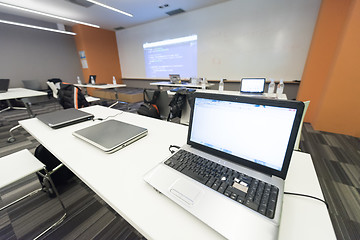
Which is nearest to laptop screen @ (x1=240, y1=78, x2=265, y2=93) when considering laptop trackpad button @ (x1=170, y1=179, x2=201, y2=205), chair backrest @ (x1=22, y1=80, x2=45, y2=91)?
laptop trackpad button @ (x1=170, y1=179, x2=201, y2=205)

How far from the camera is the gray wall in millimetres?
4482

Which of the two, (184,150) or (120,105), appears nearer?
(184,150)

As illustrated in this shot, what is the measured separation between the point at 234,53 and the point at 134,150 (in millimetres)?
4380

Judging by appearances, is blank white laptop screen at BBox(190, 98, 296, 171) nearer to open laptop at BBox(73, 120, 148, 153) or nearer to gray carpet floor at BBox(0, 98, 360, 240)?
open laptop at BBox(73, 120, 148, 153)

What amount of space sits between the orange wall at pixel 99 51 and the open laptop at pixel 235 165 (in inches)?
266

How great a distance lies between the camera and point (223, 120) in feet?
1.89

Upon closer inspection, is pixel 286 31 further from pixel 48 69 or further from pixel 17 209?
pixel 48 69

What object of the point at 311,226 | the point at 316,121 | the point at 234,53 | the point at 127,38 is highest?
the point at 127,38

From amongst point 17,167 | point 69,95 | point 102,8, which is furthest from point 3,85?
point 17,167

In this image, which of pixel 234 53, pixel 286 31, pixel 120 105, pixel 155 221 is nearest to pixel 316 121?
pixel 286 31

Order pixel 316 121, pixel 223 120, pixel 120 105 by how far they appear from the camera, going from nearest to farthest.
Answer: pixel 223 120
pixel 316 121
pixel 120 105

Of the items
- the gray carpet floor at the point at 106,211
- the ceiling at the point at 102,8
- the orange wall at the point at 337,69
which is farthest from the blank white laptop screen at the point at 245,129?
the ceiling at the point at 102,8

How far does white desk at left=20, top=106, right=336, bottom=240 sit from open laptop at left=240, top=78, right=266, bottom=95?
1895mm

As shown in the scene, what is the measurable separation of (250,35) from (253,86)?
237cm
